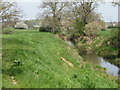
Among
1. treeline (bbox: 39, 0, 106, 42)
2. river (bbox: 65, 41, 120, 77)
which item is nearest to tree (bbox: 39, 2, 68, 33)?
treeline (bbox: 39, 0, 106, 42)

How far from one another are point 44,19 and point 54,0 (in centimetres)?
598

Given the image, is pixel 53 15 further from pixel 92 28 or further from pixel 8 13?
pixel 8 13

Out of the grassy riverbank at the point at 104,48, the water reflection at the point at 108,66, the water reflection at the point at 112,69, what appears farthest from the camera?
the grassy riverbank at the point at 104,48

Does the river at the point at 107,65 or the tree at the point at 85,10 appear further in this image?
the tree at the point at 85,10

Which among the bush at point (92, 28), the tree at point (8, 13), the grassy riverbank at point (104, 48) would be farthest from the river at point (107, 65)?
the bush at point (92, 28)

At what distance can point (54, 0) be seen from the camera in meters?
55.8

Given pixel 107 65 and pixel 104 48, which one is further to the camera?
pixel 104 48

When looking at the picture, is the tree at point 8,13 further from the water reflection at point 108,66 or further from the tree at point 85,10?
the tree at point 85,10

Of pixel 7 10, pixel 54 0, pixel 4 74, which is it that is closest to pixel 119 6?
pixel 7 10

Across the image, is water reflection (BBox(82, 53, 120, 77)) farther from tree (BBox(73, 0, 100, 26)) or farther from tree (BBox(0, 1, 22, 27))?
tree (BBox(73, 0, 100, 26))

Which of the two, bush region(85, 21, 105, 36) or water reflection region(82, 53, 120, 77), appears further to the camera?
bush region(85, 21, 105, 36)

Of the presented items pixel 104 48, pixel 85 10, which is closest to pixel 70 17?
pixel 85 10

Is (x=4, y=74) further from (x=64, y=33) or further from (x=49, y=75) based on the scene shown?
(x=64, y=33)

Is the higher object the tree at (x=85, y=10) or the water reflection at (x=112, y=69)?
the tree at (x=85, y=10)
